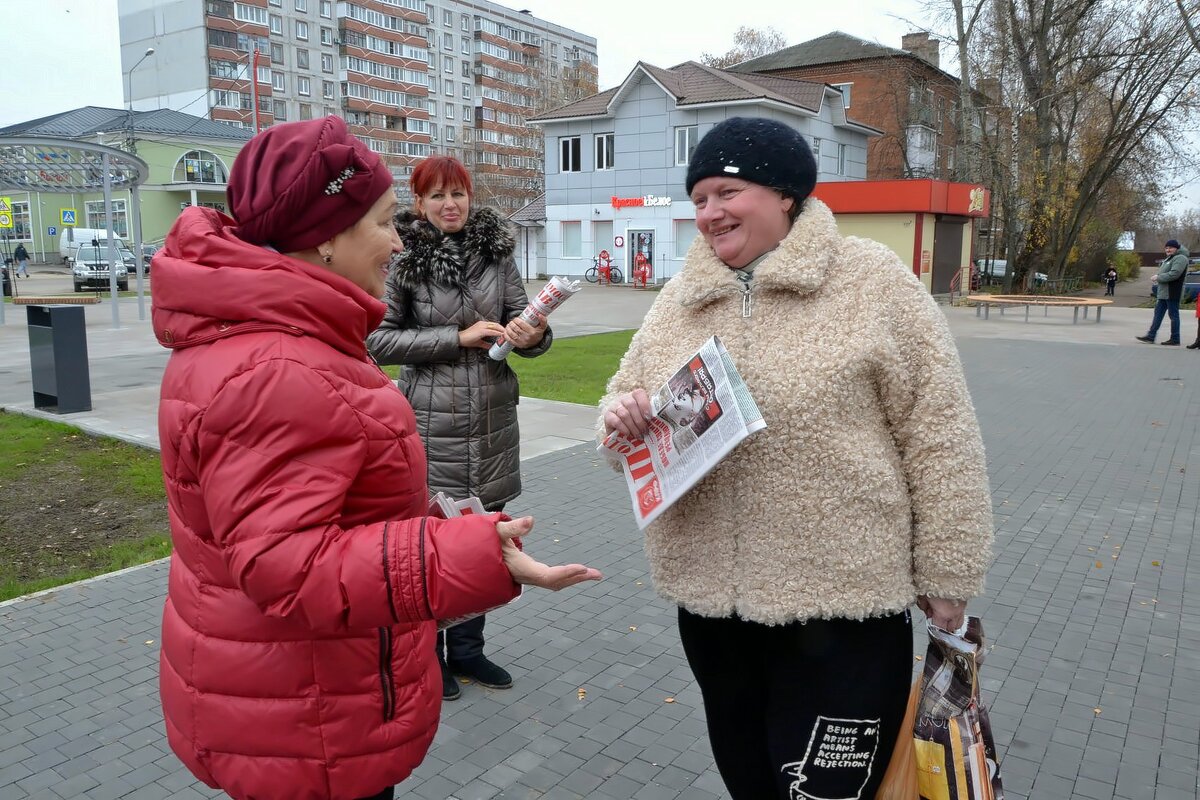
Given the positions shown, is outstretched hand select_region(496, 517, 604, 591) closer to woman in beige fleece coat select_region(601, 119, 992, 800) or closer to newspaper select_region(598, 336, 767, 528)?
newspaper select_region(598, 336, 767, 528)

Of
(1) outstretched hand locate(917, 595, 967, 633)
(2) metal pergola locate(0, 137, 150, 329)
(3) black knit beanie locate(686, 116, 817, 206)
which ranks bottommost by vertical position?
(1) outstretched hand locate(917, 595, 967, 633)

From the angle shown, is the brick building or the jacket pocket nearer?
the jacket pocket

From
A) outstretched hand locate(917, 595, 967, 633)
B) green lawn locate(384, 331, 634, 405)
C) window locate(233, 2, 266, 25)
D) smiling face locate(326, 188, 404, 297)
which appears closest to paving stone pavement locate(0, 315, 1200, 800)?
outstretched hand locate(917, 595, 967, 633)

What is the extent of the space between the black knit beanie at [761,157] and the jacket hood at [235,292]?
A: 99 centimetres

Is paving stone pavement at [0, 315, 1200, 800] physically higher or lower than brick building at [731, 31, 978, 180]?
lower

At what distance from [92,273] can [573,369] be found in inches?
1009

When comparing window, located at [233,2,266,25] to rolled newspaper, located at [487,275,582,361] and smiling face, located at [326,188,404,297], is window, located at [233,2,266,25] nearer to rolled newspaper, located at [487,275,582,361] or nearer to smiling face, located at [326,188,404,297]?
rolled newspaper, located at [487,275,582,361]

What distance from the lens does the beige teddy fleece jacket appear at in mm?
2109

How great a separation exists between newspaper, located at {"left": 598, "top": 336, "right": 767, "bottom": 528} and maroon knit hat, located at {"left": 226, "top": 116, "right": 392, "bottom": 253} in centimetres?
82

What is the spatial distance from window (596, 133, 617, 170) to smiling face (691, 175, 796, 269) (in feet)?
124

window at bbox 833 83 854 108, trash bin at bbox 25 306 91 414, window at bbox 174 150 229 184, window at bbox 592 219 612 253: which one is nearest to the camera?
trash bin at bbox 25 306 91 414

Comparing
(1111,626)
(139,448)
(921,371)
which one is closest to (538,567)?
(921,371)

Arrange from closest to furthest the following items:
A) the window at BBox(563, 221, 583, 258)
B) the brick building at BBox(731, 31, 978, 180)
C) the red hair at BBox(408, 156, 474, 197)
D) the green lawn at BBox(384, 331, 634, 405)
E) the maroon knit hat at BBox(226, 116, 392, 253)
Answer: the maroon knit hat at BBox(226, 116, 392, 253) < the red hair at BBox(408, 156, 474, 197) < the green lawn at BBox(384, 331, 634, 405) < the window at BBox(563, 221, 583, 258) < the brick building at BBox(731, 31, 978, 180)

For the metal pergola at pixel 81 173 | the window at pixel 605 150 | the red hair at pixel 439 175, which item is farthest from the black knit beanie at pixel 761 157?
the window at pixel 605 150
